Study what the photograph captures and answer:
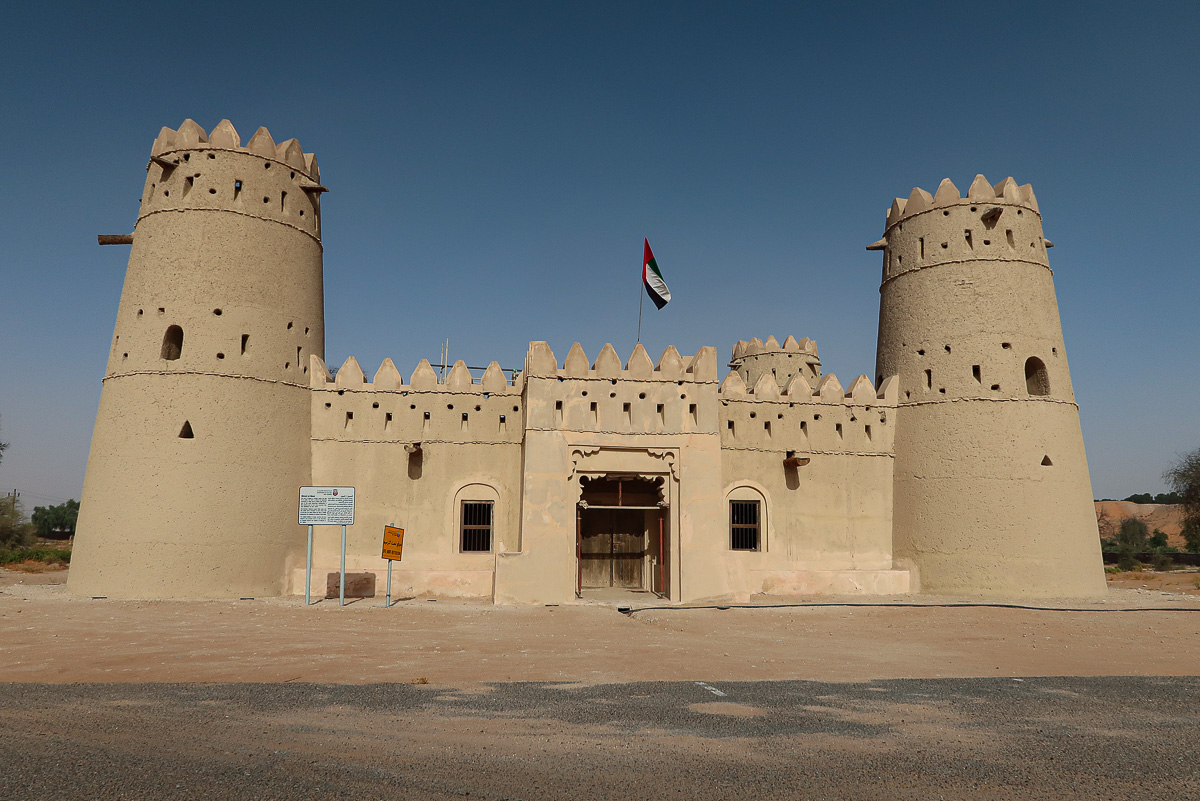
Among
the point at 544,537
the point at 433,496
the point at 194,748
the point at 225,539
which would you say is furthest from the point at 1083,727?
the point at 225,539

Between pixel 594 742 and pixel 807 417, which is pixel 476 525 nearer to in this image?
pixel 807 417

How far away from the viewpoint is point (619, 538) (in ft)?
70.8

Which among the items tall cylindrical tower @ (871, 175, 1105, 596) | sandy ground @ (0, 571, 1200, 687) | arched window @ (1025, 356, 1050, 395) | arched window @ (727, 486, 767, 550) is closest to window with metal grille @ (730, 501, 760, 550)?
arched window @ (727, 486, 767, 550)

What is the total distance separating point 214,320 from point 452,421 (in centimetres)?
632

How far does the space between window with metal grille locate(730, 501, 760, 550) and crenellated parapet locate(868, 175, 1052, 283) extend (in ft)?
27.8

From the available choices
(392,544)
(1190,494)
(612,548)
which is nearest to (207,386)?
(392,544)

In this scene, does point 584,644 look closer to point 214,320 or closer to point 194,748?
point 194,748

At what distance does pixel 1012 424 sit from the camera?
19984 millimetres

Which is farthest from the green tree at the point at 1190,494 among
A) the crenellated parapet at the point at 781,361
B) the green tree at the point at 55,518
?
the green tree at the point at 55,518

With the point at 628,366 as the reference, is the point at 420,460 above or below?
below

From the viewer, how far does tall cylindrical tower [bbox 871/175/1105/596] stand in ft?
63.8

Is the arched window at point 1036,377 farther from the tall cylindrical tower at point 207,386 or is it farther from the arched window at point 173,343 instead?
the arched window at point 173,343

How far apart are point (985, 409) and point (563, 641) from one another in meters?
14.3

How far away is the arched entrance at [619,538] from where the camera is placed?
21016mm
